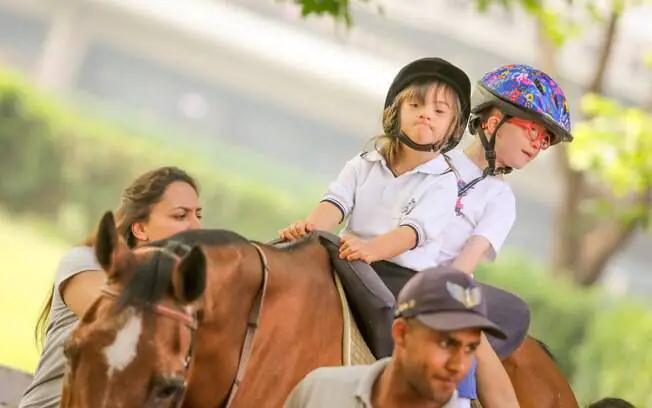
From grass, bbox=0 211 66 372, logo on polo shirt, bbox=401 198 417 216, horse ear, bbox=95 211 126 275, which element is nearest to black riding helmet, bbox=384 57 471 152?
logo on polo shirt, bbox=401 198 417 216

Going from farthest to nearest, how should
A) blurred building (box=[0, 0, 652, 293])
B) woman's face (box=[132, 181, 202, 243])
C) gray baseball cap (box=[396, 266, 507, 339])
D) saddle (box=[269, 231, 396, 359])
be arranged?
blurred building (box=[0, 0, 652, 293]) → woman's face (box=[132, 181, 202, 243]) → saddle (box=[269, 231, 396, 359]) → gray baseball cap (box=[396, 266, 507, 339])

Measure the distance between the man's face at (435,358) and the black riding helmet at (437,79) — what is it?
1.55 m

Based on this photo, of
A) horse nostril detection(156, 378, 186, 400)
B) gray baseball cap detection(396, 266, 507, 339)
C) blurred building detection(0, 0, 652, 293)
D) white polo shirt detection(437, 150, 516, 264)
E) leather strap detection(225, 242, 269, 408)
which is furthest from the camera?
blurred building detection(0, 0, 652, 293)

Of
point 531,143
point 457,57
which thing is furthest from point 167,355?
point 457,57

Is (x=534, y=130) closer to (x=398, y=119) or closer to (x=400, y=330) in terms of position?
(x=398, y=119)

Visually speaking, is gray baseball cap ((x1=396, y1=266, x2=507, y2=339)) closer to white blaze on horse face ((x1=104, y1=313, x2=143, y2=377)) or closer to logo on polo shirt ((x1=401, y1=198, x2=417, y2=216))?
white blaze on horse face ((x1=104, y1=313, x2=143, y2=377))

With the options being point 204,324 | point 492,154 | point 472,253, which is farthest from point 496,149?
point 204,324

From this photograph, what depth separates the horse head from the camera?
3875 mm

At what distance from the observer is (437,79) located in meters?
5.41

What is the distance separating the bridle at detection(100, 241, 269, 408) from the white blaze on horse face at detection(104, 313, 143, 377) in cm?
8

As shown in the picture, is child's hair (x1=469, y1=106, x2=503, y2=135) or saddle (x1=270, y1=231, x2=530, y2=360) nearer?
saddle (x1=270, y1=231, x2=530, y2=360)

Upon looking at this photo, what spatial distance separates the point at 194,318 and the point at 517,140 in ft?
7.00

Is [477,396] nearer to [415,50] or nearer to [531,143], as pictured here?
[531,143]

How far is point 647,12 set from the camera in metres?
30.1
